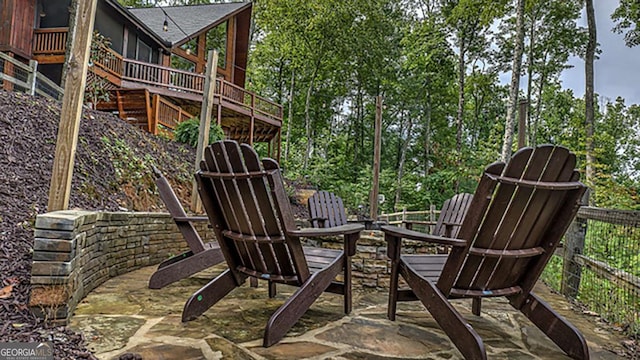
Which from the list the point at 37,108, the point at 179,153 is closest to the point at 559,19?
the point at 179,153

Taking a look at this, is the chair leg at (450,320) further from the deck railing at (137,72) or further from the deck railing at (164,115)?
the deck railing at (137,72)

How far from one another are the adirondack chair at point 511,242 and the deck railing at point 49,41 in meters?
10.9

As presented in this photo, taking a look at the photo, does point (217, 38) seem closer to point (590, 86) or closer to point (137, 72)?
point (137, 72)

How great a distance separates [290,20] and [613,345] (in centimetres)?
1467

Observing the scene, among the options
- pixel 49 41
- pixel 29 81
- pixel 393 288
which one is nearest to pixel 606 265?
pixel 393 288

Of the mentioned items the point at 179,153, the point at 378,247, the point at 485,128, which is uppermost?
the point at 485,128

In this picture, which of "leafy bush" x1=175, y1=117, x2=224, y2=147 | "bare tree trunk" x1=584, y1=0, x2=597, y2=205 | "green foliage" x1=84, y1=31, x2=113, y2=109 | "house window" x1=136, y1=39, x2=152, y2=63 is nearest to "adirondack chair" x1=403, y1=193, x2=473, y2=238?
"leafy bush" x1=175, y1=117, x2=224, y2=147

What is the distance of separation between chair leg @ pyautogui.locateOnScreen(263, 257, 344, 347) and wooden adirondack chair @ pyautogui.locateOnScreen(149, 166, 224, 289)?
1080mm

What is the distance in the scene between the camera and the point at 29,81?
5.96 metres

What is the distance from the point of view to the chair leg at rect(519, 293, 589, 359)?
1.82 meters

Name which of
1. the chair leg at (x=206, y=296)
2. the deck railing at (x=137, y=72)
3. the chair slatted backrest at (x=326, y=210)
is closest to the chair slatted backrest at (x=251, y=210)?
the chair leg at (x=206, y=296)

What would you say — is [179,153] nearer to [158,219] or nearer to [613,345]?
[158,219]

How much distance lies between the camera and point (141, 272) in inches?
130

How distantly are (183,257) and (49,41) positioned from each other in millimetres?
9747
